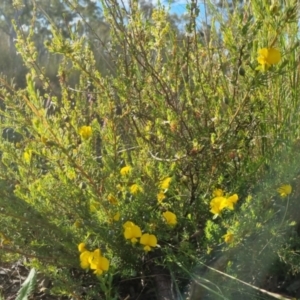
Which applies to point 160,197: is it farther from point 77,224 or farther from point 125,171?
point 77,224

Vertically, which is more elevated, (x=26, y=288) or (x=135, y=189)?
(x=135, y=189)

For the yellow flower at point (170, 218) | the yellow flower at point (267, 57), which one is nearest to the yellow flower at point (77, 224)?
the yellow flower at point (170, 218)

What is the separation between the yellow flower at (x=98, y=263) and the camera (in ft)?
4.73

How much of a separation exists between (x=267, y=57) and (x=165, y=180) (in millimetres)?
449

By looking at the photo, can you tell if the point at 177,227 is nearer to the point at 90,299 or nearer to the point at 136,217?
the point at 136,217

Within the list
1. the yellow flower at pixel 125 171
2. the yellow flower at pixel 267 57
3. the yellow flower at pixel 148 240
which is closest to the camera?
the yellow flower at pixel 267 57

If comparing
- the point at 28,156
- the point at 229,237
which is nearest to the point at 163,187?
the point at 229,237

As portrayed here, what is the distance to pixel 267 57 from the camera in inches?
51.0

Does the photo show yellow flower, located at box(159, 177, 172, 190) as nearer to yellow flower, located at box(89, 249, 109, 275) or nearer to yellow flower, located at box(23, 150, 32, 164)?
yellow flower, located at box(89, 249, 109, 275)

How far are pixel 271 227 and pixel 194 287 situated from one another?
0.88 feet

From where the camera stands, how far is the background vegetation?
150cm

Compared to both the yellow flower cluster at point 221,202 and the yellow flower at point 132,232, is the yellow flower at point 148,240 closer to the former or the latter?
the yellow flower at point 132,232

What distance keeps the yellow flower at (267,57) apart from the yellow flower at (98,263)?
0.63 meters

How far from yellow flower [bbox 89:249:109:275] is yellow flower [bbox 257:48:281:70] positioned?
2.07 feet
